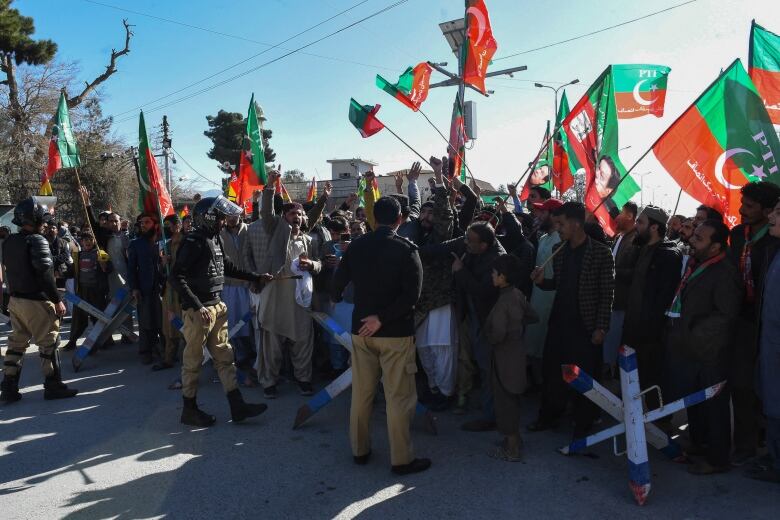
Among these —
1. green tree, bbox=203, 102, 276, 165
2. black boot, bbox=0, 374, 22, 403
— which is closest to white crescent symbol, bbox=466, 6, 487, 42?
black boot, bbox=0, 374, 22, 403

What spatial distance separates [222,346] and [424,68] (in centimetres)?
508

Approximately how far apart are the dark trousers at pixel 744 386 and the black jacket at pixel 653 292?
22.2 inches

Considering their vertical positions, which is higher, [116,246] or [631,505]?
[116,246]

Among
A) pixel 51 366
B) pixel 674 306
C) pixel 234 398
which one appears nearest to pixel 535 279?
pixel 674 306

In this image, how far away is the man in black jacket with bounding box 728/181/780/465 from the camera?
405cm

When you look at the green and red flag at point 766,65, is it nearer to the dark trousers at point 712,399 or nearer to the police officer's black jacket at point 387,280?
the dark trousers at point 712,399

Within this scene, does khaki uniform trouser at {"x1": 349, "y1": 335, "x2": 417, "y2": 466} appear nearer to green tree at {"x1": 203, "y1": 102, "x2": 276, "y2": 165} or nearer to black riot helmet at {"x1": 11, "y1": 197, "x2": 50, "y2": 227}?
black riot helmet at {"x1": 11, "y1": 197, "x2": 50, "y2": 227}

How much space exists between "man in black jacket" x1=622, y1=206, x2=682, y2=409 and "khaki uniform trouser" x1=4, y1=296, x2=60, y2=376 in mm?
5842

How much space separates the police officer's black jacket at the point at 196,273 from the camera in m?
4.74

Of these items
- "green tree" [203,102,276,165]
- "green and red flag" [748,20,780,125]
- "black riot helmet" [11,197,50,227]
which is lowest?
"black riot helmet" [11,197,50,227]

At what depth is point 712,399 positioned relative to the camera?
3.87 m

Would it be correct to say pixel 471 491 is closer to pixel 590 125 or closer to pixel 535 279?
pixel 535 279

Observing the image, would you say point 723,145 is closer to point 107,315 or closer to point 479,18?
point 479,18

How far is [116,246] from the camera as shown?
26.8ft
